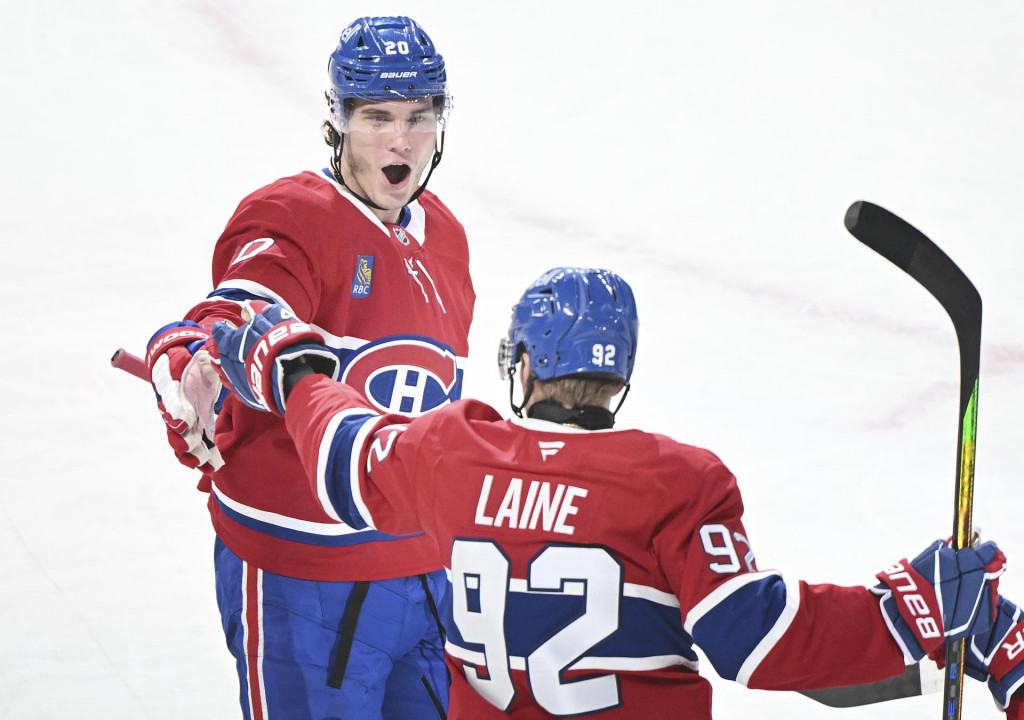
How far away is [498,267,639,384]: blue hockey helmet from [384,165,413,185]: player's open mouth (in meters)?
0.71

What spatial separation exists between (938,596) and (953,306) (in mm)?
441

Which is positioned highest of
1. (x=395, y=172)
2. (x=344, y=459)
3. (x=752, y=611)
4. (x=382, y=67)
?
(x=382, y=67)

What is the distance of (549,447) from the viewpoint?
5.82ft

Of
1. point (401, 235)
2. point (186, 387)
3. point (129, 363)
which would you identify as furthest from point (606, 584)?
point (129, 363)

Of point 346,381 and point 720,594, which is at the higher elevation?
point 346,381

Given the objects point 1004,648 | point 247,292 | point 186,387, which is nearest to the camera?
point 1004,648

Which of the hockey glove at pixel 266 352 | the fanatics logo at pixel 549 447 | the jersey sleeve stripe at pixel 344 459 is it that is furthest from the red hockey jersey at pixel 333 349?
the fanatics logo at pixel 549 447

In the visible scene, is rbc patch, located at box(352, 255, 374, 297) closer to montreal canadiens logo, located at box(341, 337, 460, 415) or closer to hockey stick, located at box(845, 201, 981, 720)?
montreal canadiens logo, located at box(341, 337, 460, 415)

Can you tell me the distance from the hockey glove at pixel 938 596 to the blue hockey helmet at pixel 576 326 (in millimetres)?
420

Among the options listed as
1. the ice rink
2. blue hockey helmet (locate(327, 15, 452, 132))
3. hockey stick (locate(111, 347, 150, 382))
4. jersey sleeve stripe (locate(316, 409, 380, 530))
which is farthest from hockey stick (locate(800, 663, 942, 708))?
the ice rink

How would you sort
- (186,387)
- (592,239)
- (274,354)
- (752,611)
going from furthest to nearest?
(592,239) → (186,387) → (274,354) → (752,611)

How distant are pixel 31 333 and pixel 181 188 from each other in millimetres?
1198

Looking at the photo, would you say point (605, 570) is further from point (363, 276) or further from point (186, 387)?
point (363, 276)

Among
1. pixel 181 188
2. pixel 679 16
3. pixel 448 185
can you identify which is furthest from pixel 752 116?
pixel 181 188
